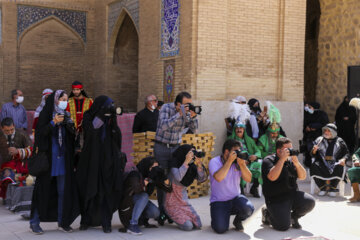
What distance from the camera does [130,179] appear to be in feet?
16.2

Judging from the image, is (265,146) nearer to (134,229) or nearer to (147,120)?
(147,120)

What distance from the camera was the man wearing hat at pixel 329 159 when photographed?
7273mm

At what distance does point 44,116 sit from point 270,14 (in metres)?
6.66

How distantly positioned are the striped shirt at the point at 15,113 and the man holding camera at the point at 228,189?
4.83 meters

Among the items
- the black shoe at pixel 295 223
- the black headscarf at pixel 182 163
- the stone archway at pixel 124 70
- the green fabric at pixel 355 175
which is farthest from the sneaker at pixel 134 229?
the stone archway at pixel 124 70

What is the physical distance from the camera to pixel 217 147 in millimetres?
9375

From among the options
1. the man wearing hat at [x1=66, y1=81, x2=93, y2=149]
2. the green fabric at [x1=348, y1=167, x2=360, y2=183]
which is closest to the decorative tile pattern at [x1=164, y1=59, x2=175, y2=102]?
the man wearing hat at [x1=66, y1=81, x2=93, y2=149]

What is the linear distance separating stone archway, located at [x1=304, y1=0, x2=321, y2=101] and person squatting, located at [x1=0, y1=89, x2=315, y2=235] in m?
9.69

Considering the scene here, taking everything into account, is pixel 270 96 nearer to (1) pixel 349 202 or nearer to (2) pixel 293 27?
(2) pixel 293 27

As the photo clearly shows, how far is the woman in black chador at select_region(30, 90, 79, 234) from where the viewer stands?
4.69 meters

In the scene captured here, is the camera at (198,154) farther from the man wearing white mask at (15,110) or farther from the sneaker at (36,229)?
the man wearing white mask at (15,110)

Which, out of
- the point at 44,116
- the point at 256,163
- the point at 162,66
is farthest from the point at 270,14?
the point at 44,116

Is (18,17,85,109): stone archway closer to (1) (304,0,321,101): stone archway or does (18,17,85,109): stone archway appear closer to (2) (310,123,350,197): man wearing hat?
(1) (304,0,321,101): stone archway

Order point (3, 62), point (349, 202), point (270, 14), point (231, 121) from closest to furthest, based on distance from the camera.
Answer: point (349, 202)
point (231, 121)
point (270, 14)
point (3, 62)
